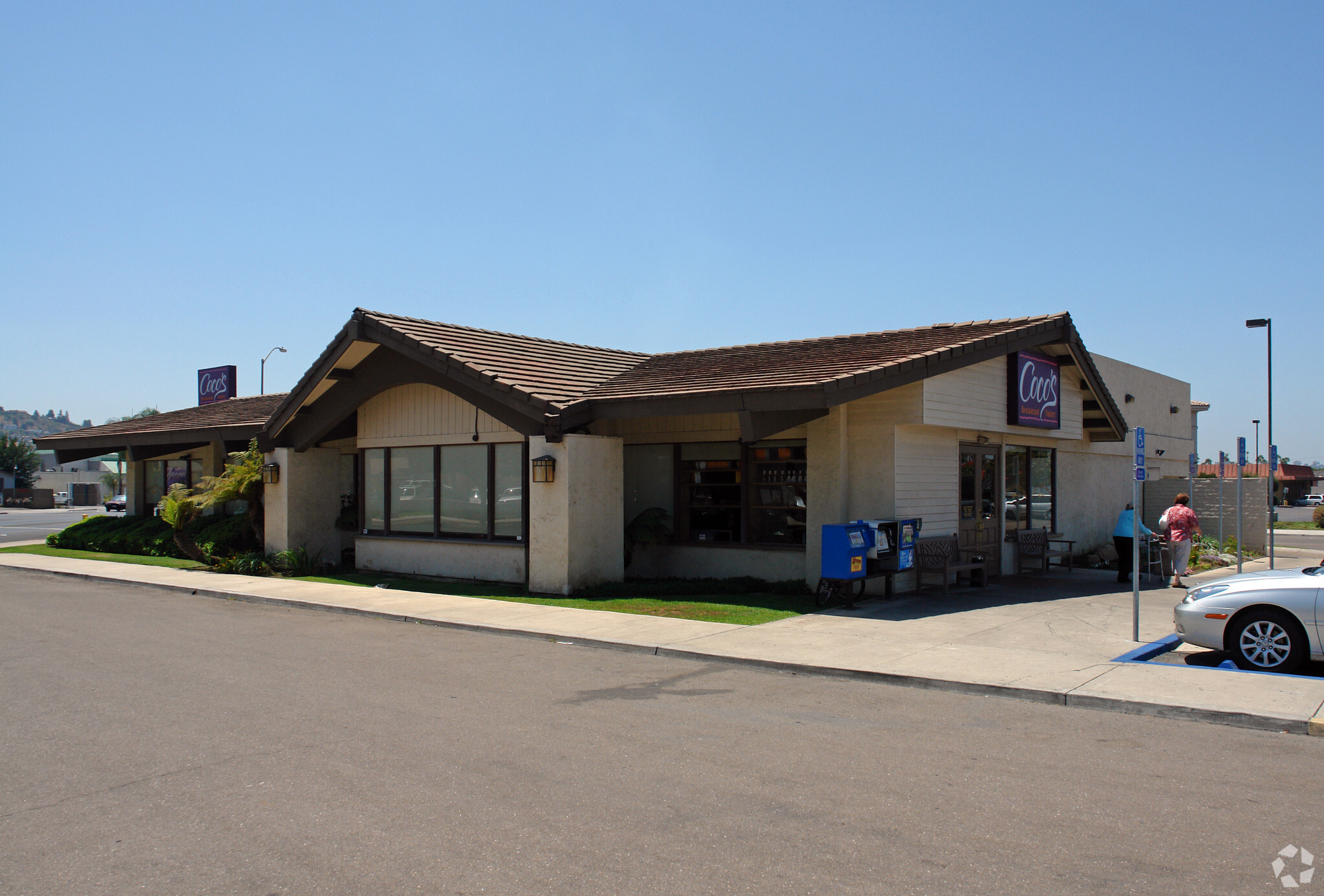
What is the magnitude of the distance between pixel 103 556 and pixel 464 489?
1197cm

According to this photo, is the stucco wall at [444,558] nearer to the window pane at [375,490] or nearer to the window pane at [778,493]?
the window pane at [375,490]

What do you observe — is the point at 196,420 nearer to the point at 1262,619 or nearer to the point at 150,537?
the point at 150,537

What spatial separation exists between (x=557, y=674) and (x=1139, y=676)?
543 centimetres

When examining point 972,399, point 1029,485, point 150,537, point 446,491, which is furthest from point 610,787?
point 150,537

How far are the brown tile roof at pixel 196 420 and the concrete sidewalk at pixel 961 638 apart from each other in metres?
7.60

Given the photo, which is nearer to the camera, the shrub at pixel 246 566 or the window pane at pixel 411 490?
the window pane at pixel 411 490

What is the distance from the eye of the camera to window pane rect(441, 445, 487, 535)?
57.2ft

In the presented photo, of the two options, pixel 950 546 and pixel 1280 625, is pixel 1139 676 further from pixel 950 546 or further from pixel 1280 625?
pixel 950 546

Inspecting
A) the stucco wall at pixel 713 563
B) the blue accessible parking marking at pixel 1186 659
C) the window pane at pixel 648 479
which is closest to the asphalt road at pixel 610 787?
the blue accessible parking marking at pixel 1186 659

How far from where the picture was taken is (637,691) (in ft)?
28.2

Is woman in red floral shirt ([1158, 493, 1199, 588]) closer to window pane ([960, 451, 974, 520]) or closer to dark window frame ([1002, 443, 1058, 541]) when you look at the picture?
dark window frame ([1002, 443, 1058, 541])

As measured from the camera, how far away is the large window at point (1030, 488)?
737 inches

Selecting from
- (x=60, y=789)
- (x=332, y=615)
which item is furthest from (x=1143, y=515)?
(x=60, y=789)

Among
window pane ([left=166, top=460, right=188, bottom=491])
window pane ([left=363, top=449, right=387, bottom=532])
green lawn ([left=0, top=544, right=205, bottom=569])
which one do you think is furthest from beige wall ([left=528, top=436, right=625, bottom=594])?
window pane ([left=166, top=460, right=188, bottom=491])
